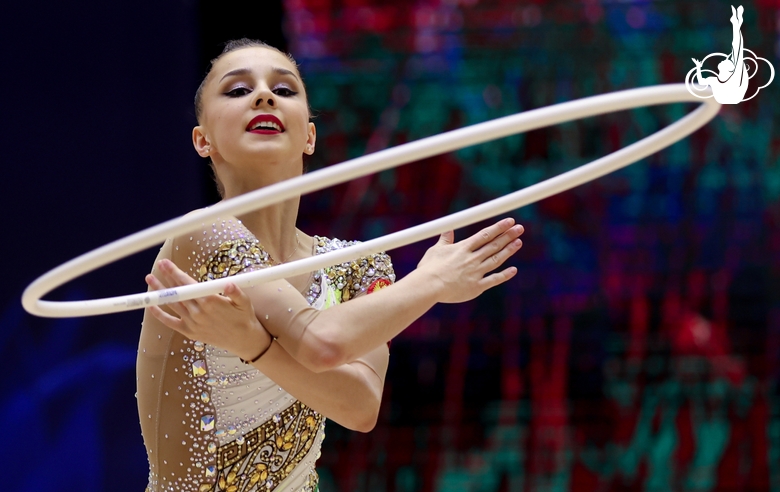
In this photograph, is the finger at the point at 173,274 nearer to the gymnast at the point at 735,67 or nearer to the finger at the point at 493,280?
the finger at the point at 493,280

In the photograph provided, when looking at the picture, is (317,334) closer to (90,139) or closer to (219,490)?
Answer: (219,490)

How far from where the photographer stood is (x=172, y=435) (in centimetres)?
199

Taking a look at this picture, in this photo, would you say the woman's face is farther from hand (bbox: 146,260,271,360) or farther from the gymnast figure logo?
the gymnast figure logo

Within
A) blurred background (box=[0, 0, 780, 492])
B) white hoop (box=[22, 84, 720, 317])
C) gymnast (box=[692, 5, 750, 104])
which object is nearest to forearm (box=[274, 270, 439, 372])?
white hoop (box=[22, 84, 720, 317])

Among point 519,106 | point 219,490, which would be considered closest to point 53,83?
point 519,106

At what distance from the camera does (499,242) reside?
6.43 feet

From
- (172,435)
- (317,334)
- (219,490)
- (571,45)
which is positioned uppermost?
(571,45)

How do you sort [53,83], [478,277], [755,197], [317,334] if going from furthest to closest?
[755,197] → [53,83] → [478,277] → [317,334]

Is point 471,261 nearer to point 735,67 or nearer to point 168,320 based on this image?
point 168,320

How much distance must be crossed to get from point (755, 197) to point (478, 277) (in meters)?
2.49

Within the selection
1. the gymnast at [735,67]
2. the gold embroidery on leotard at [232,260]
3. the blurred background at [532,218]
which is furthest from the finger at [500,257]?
the blurred background at [532,218]

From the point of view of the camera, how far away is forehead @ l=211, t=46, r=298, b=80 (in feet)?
7.04

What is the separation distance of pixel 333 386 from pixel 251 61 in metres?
0.80

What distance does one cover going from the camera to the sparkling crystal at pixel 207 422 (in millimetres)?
1986
